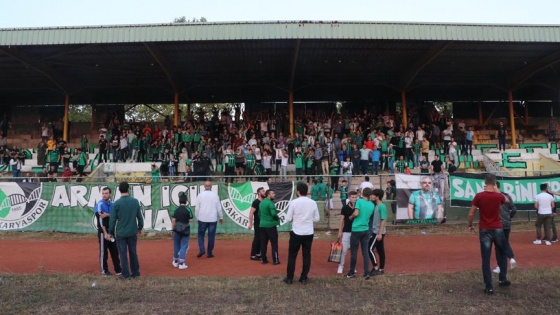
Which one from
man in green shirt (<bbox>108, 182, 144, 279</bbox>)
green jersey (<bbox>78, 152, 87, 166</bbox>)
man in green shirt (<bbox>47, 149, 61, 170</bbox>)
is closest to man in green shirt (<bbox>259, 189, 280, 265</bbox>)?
man in green shirt (<bbox>108, 182, 144, 279</bbox>)

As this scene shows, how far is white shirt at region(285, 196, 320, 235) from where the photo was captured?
25.7ft

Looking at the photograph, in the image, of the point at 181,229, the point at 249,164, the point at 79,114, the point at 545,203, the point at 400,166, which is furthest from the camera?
the point at 79,114

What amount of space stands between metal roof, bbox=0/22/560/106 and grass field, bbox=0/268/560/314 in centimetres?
1284

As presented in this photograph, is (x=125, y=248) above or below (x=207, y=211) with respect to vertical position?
below

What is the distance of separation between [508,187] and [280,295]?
443 inches

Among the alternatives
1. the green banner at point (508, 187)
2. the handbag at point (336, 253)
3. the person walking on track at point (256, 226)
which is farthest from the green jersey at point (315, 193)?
the handbag at point (336, 253)

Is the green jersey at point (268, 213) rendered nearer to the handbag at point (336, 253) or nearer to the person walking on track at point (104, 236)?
the handbag at point (336, 253)

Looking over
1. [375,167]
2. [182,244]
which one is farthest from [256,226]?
[375,167]

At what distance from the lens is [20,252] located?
11.9 m

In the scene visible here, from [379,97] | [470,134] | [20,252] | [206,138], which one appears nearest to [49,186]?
[20,252]

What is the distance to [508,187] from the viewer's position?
1500cm

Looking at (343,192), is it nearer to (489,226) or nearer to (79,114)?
(489,226)

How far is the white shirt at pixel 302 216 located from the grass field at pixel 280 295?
1020 millimetres

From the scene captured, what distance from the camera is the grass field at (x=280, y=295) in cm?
645
